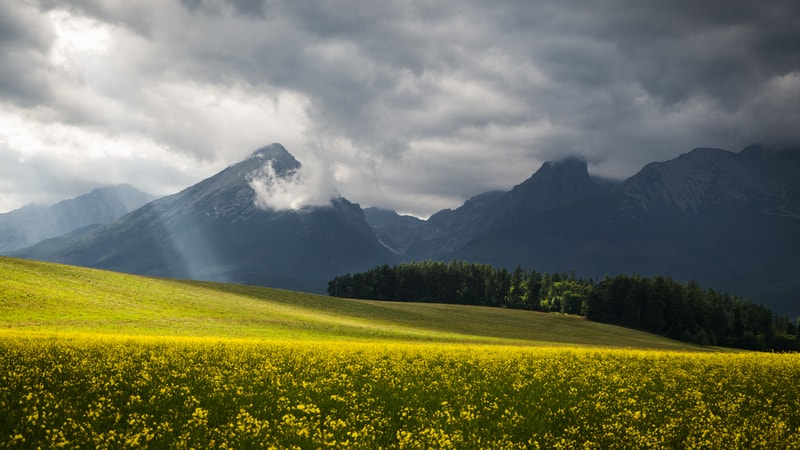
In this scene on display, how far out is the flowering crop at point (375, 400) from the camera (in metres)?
15.2

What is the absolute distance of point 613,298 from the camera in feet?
481

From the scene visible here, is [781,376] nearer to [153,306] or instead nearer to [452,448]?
[452,448]

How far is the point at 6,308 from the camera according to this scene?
55.3 m

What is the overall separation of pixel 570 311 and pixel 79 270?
462 ft

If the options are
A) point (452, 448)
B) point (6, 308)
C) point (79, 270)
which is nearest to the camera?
point (452, 448)

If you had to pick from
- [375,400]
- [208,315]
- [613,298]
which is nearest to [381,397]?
[375,400]

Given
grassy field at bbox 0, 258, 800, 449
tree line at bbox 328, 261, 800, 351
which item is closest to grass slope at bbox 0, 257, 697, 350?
grassy field at bbox 0, 258, 800, 449

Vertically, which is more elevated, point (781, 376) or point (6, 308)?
point (781, 376)

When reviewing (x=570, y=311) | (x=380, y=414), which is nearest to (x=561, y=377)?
(x=380, y=414)

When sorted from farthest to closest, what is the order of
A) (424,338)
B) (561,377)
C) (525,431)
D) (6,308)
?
(424,338) < (6,308) < (561,377) < (525,431)

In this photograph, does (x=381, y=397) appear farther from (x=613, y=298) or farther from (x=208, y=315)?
(x=613, y=298)

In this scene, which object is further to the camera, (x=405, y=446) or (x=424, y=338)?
(x=424, y=338)

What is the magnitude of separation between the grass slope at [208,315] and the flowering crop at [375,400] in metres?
26.0

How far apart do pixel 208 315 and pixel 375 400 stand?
54.9 meters
